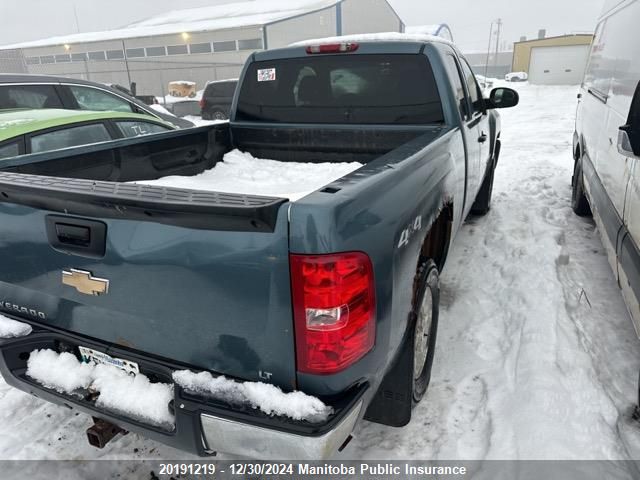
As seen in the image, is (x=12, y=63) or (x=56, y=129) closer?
(x=56, y=129)

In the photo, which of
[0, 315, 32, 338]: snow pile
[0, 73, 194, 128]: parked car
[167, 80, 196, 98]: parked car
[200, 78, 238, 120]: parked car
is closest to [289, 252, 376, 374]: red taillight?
[0, 315, 32, 338]: snow pile

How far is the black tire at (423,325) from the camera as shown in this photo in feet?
7.64

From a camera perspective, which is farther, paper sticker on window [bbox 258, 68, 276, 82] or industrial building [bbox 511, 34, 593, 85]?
industrial building [bbox 511, 34, 593, 85]

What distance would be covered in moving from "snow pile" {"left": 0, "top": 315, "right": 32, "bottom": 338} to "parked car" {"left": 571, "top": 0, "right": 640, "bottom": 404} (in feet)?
9.82

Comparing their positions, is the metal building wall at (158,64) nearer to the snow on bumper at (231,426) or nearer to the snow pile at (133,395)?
the snow pile at (133,395)

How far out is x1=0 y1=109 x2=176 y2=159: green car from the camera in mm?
4023

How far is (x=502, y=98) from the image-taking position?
449 cm

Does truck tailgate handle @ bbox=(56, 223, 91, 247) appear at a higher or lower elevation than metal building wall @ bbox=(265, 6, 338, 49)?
lower

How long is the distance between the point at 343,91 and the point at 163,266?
2534 mm

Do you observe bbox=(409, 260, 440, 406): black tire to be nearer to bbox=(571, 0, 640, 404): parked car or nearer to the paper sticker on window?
bbox=(571, 0, 640, 404): parked car

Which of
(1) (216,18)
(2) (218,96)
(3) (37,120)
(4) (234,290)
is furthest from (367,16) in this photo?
(4) (234,290)

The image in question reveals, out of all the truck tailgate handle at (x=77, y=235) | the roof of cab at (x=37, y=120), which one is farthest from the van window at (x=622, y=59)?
the roof of cab at (x=37, y=120)

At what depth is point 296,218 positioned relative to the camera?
4.81 ft

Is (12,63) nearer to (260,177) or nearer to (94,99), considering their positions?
(94,99)
